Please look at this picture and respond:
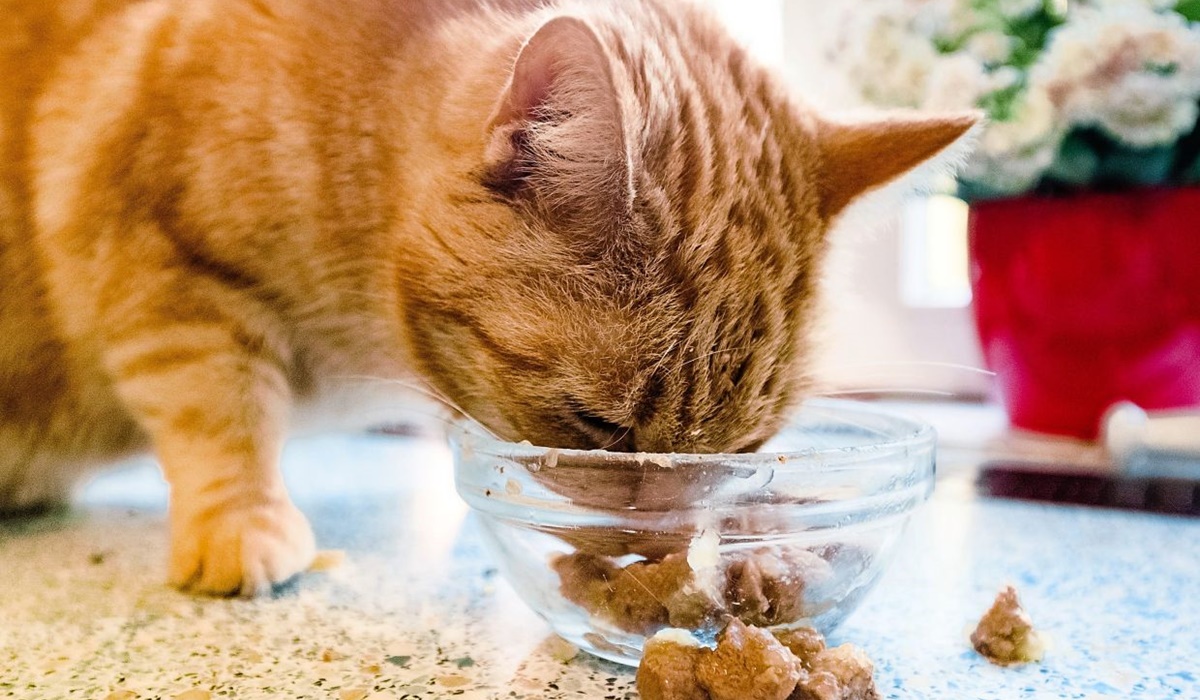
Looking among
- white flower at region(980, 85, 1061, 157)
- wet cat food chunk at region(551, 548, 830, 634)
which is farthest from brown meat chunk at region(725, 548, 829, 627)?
white flower at region(980, 85, 1061, 157)

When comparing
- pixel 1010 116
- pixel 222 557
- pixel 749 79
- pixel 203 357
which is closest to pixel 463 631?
pixel 222 557

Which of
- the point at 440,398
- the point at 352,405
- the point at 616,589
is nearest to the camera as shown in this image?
the point at 616,589

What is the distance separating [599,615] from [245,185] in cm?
61

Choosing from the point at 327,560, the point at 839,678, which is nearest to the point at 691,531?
the point at 839,678

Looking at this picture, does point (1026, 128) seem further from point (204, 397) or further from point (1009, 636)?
point (204, 397)

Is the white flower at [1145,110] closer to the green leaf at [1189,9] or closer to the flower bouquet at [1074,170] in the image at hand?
the flower bouquet at [1074,170]

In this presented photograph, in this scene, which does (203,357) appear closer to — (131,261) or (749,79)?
(131,261)

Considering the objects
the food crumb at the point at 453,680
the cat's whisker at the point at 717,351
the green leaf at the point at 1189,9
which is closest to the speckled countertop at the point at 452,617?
the food crumb at the point at 453,680

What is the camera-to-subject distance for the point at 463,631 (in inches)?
30.5

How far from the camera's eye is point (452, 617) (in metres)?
0.81

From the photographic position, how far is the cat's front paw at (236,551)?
87 centimetres

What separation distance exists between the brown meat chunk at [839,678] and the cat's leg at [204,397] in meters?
0.56

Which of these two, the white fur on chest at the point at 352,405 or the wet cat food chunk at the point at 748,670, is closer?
the wet cat food chunk at the point at 748,670

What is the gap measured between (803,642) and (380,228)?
2.07 ft
